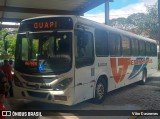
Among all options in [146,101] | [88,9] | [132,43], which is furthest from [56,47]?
[88,9]

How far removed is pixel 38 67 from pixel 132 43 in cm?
598

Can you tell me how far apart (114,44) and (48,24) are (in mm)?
3282

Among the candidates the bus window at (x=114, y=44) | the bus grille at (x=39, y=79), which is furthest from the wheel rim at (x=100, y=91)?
the bus grille at (x=39, y=79)

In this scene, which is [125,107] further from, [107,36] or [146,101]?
[107,36]

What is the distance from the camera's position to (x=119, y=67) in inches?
410

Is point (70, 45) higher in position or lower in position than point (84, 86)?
higher

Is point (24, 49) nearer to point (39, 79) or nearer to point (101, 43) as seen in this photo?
point (39, 79)

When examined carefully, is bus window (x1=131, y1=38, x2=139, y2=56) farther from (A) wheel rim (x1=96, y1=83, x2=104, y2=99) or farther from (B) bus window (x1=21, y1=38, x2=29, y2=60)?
(B) bus window (x1=21, y1=38, x2=29, y2=60)

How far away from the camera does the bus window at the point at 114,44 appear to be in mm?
9734

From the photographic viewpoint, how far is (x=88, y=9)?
14.6 m

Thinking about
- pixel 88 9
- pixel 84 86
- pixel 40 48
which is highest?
pixel 88 9

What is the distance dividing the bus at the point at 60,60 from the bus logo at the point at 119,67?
893 mm

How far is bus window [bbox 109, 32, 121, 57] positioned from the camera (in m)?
9.73

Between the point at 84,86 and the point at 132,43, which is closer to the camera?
the point at 84,86
